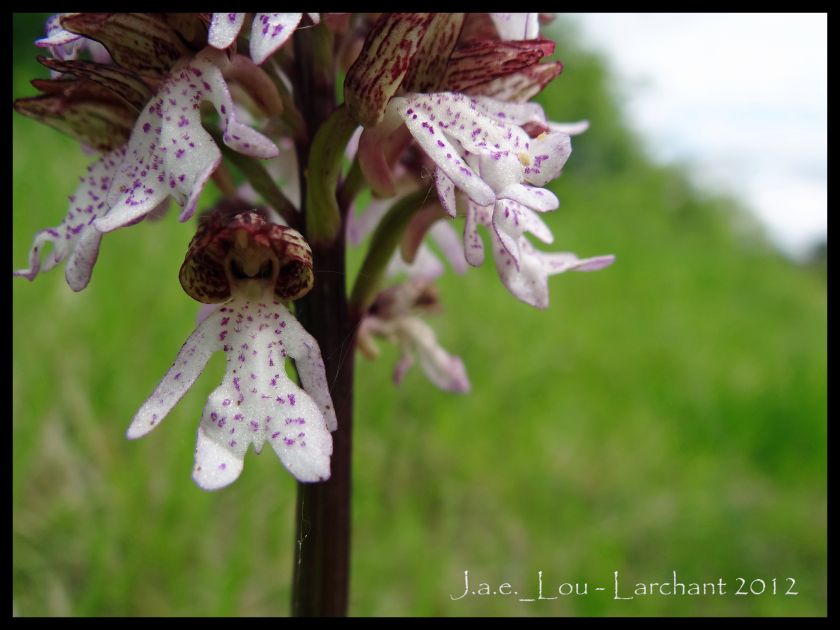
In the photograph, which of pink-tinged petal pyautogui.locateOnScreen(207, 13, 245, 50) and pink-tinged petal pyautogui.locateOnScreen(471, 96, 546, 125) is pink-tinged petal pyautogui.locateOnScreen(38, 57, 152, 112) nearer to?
pink-tinged petal pyautogui.locateOnScreen(207, 13, 245, 50)

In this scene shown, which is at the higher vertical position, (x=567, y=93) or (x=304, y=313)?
(x=567, y=93)

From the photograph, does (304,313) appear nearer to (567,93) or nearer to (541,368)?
(541,368)

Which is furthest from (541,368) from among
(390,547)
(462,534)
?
(390,547)

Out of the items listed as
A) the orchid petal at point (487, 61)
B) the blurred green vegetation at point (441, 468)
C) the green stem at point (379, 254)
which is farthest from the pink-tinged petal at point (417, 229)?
the blurred green vegetation at point (441, 468)

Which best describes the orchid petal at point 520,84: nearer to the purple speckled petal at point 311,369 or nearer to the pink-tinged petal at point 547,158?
the pink-tinged petal at point 547,158

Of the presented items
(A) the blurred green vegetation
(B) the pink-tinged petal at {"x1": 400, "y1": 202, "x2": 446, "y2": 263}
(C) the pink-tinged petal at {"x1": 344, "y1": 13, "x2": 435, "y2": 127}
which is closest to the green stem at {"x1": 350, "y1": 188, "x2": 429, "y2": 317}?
(B) the pink-tinged petal at {"x1": 400, "y1": 202, "x2": 446, "y2": 263}

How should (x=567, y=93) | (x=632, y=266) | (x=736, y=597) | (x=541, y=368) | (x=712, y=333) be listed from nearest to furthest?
(x=736, y=597) → (x=541, y=368) → (x=712, y=333) → (x=632, y=266) → (x=567, y=93)
